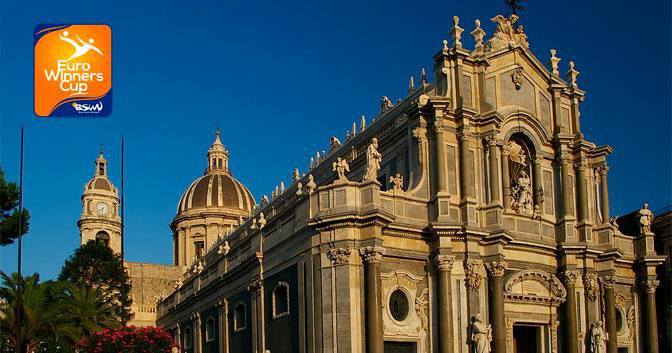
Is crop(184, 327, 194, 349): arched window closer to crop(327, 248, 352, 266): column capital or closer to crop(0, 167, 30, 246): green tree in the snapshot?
crop(0, 167, 30, 246): green tree

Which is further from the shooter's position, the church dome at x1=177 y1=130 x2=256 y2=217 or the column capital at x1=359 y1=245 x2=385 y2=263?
the church dome at x1=177 y1=130 x2=256 y2=217

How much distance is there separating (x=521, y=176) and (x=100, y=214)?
181ft

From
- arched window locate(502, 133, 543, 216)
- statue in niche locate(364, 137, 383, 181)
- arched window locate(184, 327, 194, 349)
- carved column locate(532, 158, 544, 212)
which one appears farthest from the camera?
arched window locate(184, 327, 194, 349)

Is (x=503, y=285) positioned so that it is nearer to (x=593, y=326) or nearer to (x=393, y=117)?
(x=593, y=326)

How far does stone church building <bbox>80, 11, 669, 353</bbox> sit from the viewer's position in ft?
115

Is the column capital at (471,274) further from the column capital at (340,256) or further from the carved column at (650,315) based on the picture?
the carved column at (650,315)

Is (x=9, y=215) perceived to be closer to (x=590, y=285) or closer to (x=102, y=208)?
(x=590, y=285)

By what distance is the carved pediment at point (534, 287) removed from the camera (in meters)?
38.2

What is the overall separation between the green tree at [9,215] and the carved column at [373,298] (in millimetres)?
15177

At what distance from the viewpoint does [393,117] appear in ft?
135

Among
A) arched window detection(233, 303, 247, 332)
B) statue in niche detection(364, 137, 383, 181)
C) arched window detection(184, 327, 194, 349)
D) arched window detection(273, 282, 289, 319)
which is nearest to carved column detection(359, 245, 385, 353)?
statue in niche detection(364, 137, 383, 181)

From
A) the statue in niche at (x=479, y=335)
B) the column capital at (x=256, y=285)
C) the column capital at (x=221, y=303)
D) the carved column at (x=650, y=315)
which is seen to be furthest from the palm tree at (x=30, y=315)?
the carved column at (x=650, y=315)

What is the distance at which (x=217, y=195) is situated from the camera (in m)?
85.0

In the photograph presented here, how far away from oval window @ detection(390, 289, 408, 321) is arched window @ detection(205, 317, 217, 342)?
17.5 metres
